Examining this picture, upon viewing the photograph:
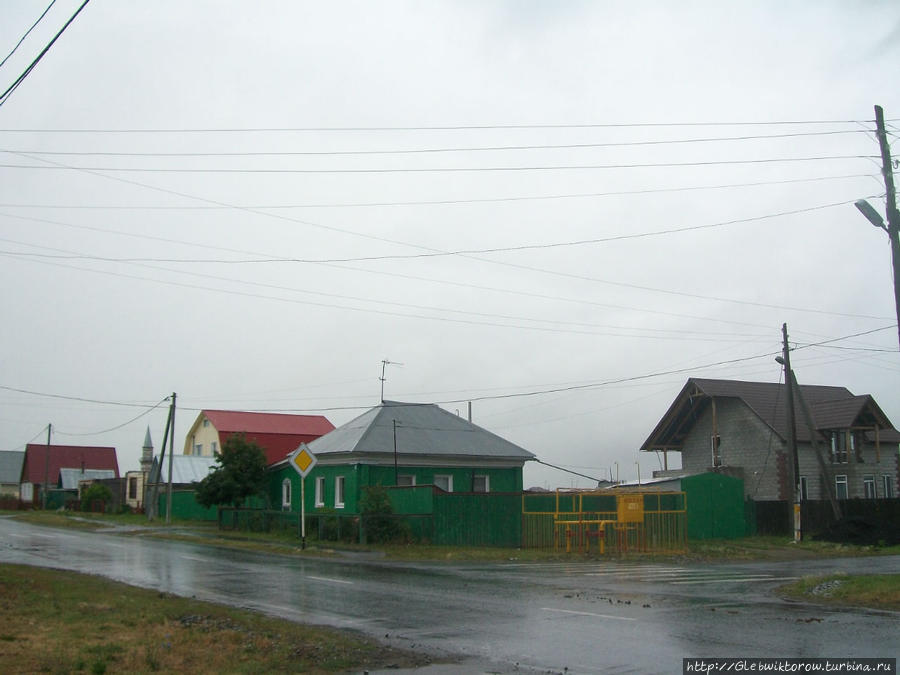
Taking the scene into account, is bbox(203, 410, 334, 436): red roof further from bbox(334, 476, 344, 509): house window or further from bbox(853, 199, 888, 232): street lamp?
bbox(853, 199, 888, 232): street lamp

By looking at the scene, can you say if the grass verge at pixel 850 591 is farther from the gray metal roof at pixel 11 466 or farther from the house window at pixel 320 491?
the gray metal roof at pixel 11 466

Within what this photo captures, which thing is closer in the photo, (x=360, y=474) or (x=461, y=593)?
(x=461, y=593)

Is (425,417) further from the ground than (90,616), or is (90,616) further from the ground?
(425,417)

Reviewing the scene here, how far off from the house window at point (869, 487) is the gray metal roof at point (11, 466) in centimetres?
7784

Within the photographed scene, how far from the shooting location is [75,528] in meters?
40.8

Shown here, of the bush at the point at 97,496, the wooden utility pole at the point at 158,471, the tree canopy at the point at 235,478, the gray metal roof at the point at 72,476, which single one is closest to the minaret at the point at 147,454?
the bush at the point at 97,496

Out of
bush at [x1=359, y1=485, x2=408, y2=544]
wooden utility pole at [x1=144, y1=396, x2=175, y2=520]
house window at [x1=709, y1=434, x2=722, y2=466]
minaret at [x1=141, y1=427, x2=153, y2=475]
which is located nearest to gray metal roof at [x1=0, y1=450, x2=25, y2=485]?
minaret at [x1=141, y1=427, x2=153, y2=475]

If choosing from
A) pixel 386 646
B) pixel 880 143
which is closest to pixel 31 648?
pixel 386 646

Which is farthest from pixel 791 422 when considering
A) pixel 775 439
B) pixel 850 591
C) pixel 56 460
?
pixel 56 460

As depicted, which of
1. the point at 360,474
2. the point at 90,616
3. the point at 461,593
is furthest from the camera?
the point at 360,474

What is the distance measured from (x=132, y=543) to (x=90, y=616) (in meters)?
19.6

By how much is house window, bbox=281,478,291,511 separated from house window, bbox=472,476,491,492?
8.51 metres

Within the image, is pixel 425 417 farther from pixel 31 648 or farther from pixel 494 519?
pixel 31 648

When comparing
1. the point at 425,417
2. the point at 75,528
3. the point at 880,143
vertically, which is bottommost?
the point at 75,528
